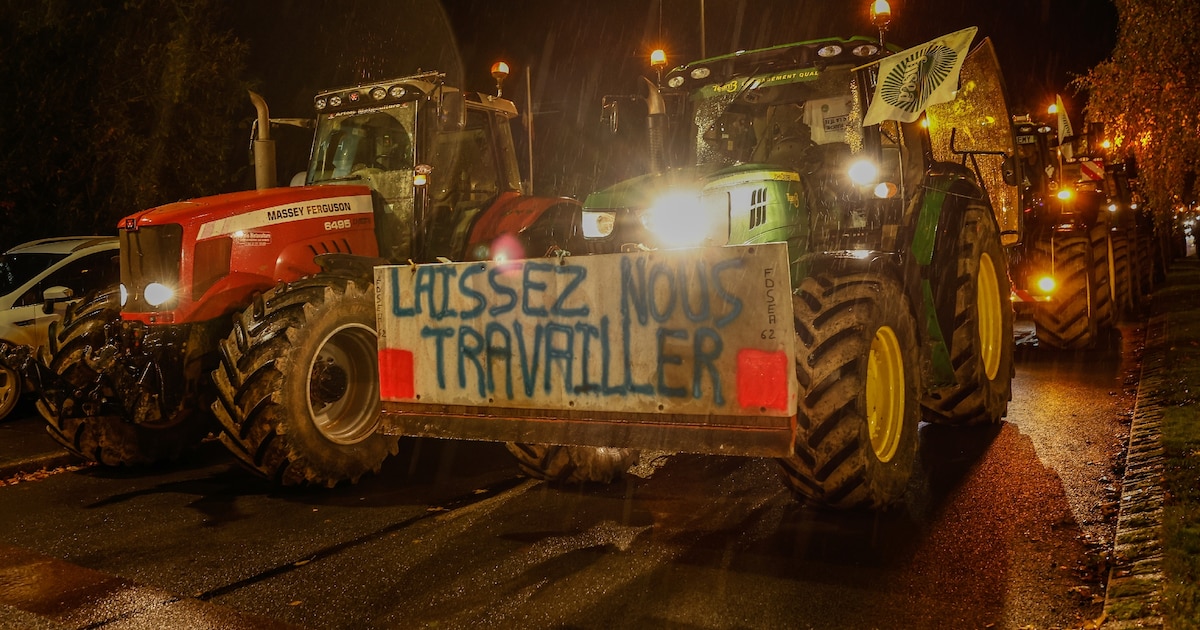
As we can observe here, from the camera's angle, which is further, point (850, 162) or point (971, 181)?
point (971, 181)

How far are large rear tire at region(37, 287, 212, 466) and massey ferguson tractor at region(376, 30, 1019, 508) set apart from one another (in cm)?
242

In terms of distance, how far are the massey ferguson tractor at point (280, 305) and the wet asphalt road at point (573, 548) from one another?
0.45 metres

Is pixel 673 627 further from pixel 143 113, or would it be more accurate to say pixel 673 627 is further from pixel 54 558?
pixel 143 113

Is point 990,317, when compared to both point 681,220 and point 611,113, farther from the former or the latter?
point 611,113

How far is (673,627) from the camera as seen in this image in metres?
4.34

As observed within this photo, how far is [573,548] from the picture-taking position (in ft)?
18.1

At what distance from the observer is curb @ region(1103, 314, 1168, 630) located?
4.20 m

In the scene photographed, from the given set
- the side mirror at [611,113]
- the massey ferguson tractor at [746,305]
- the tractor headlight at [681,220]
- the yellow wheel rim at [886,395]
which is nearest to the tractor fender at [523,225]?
the side mirror at [611,113]

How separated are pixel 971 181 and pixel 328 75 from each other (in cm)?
1715

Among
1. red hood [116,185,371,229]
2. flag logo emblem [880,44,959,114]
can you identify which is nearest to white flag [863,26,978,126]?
flag logo emblem [880,44,959,114]

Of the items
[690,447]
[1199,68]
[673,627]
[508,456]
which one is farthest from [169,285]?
[1199,68]

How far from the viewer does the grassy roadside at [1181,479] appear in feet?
14.0

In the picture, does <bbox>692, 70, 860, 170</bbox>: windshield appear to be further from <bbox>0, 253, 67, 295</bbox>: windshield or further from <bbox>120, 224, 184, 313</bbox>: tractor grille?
<bbox>0, 253, 67, 295</bbox>: windshield

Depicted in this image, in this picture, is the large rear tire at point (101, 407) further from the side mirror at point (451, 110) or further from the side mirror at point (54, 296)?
the side mirror at point (54, 296)
